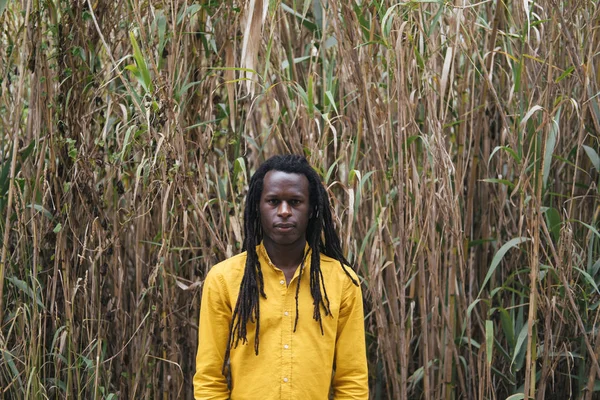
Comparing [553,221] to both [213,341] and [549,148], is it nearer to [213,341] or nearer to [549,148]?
[549,148]

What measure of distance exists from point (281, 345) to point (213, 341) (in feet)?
0.48

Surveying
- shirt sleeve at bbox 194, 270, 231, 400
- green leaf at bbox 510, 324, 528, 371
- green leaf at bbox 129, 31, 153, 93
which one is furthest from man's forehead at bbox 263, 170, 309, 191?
green leaf at bbox 510, 324, 528, 371

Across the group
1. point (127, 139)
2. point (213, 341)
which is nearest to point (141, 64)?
point (127, 139)

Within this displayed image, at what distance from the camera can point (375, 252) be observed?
2.08m

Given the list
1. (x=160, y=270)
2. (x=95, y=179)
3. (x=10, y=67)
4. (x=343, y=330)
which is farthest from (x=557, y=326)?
(x=10, y=67)

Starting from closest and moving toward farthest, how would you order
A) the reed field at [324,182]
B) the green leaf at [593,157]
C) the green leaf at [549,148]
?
the green leaf at [549,148], the reed field at [324,182], the green leaf at [593,157]

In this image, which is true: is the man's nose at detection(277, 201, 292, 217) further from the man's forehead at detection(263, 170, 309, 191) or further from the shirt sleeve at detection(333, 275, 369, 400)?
the shirt sleeve at detection(333, 275, 369, 400)

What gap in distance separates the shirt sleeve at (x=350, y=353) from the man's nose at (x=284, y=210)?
0.24 meters

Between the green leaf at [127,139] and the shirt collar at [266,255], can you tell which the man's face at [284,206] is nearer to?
the shirt collar at [266,255]

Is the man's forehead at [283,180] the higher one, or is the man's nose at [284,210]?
the man's forehead at [283,180]

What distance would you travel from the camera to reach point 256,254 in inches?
69.7

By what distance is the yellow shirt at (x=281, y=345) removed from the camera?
171 centimetres

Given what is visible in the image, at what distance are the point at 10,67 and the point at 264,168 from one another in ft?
3.22

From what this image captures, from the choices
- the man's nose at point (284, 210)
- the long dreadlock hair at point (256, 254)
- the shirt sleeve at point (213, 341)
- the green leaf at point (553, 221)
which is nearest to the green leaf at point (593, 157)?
the green leaf at point (553, 221)
